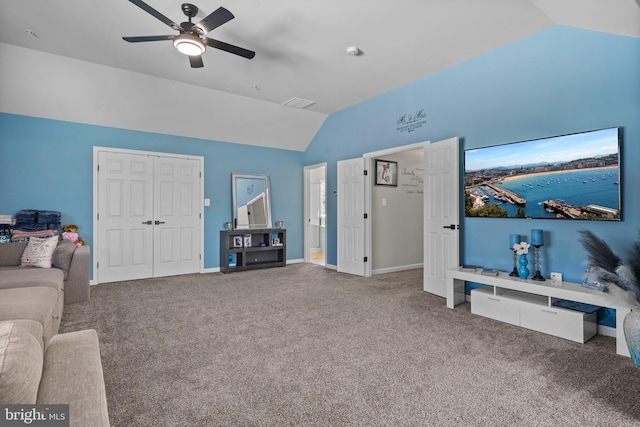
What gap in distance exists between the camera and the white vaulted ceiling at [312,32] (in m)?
3.00

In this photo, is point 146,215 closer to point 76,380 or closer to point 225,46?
point 225,46

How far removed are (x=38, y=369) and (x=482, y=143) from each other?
14.0 feet

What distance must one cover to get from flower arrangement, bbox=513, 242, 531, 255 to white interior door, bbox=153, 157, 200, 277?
194 inches

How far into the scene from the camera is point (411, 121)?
4883mm

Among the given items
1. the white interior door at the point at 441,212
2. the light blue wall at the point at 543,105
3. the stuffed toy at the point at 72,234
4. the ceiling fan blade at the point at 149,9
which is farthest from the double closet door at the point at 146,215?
the white interior door at the point at 441,212

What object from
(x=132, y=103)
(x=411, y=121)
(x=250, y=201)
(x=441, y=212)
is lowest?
(x=441, y=212)

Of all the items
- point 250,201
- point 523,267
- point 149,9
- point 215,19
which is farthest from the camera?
point 250,201

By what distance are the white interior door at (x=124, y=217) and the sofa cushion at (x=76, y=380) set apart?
414 centimetres

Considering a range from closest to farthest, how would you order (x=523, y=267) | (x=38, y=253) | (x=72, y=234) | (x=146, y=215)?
1. (x=523, y=267)
2. (x=38, y=253)
3. (x=72, y=234)
4. (x=146, y=215)

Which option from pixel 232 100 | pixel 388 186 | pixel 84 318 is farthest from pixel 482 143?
pixel 84 318

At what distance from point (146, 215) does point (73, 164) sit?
48.4 inches

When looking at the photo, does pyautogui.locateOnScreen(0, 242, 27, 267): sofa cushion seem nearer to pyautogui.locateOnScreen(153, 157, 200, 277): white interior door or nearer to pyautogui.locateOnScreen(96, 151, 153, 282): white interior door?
pyautogui.locateOnScreen(96, 151, 153, 282): white interior door

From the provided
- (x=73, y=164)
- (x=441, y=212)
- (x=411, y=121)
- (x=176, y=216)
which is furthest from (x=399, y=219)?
(x=73, y=164)

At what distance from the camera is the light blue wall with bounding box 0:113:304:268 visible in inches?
180
